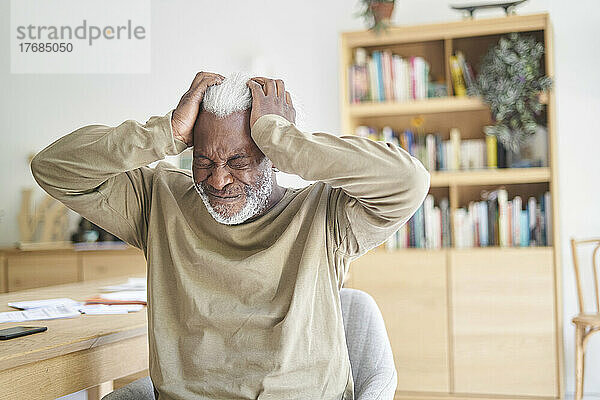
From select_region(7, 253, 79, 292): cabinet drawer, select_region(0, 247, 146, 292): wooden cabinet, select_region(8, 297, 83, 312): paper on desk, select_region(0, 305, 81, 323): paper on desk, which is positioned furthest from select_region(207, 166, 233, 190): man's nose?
select_region(7, 253, 79, 292): cabinet drawer

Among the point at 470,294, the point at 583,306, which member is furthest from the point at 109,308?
the point at 583,306

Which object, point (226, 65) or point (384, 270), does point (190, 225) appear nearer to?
point (384, 270)

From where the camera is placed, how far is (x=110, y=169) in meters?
1.36

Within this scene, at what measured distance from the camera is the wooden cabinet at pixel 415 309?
382 centimetres

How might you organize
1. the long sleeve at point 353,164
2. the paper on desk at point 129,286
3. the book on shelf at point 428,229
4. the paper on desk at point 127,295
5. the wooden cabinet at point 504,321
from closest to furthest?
the long sleeve at point 353,164
the paper on desk at point 127,295
the paper on desk at point 129,286
the wooden cabinet at point 504,321
the book on shelf at point 428,229

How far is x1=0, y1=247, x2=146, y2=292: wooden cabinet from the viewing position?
4.52 m

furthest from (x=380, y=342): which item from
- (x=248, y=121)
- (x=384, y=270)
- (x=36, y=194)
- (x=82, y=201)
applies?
(x=36, y=194)

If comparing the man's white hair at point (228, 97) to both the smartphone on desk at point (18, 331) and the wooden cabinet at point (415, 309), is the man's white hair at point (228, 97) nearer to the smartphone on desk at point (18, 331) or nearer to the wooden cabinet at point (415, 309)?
the smartphone on desk at point (18, 331)

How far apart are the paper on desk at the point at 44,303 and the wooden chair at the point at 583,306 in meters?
2.34

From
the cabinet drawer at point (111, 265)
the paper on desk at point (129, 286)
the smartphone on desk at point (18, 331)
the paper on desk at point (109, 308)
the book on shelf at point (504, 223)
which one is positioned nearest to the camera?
the smartphone on desk at point (18, 331)

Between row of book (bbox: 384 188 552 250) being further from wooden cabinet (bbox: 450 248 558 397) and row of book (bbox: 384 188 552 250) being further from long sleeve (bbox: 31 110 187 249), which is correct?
long sleeve (bbox: 31 110 187 249)

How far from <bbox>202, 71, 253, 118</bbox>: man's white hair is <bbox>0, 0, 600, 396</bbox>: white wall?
9.72 ft

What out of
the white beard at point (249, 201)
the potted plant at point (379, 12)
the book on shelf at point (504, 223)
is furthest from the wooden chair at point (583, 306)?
the white beard at point (249, 201)

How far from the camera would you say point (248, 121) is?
138cm
